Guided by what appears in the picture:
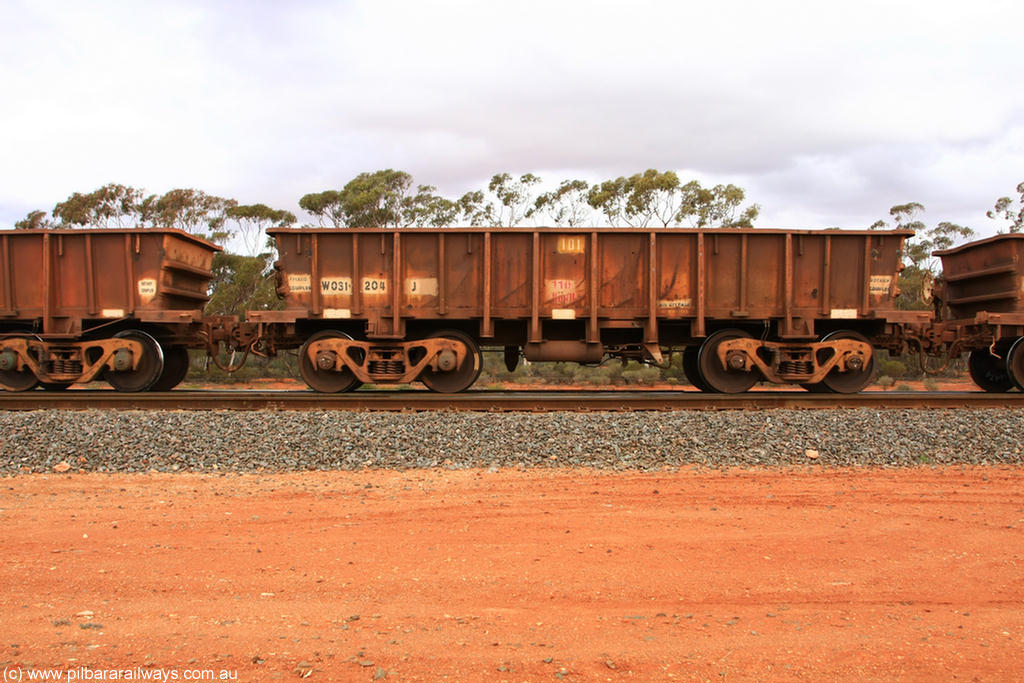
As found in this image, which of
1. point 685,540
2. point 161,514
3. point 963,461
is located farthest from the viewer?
point 963,461

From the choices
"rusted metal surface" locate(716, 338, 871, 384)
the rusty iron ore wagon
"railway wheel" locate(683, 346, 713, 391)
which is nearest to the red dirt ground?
"rusted metal surface" locate(716, 338, 871, 384)

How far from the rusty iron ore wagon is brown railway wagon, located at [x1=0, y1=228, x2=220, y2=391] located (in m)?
13.2

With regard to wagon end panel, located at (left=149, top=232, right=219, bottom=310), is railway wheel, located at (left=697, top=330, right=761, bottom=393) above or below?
below

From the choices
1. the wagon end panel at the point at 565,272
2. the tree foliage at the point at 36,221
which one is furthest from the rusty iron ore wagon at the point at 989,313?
the tree foliage at the point at 36,221

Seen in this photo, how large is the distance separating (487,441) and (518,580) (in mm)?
3452

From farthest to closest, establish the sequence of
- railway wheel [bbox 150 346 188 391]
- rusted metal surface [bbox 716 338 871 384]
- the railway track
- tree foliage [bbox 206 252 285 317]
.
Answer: tree foliage [bbox 206 252 285 317]
railway wheel [bbox 150 346 188 391]
rusted metal surface [bbox 716 338 871 384]
the railway track

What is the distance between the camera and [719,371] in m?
10.7

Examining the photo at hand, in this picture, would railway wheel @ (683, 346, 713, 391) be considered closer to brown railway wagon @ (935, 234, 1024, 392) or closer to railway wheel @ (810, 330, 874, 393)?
railway wheel @ (810, 330, 874, 393)

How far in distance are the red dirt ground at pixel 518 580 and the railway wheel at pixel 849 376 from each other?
491 centimetres

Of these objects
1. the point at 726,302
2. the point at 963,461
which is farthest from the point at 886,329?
the point at 963,461

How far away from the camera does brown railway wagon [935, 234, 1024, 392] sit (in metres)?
10.6

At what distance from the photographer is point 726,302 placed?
1062cm

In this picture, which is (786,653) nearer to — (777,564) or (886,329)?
(777,564)

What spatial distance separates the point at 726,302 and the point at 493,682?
29.7 ft
